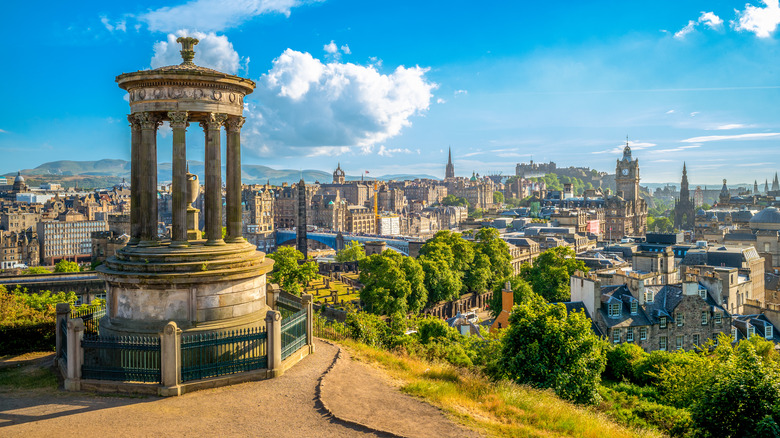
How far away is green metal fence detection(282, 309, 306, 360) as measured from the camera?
1925 cm

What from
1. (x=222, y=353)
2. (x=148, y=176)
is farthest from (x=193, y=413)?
(x=148, y=176)

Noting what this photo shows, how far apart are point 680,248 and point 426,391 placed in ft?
271

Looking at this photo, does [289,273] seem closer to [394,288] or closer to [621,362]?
[394,288]

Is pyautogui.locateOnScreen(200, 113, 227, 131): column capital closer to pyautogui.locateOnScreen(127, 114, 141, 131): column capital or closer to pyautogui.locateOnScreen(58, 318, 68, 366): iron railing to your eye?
pyautogui.locateOnScreen(127, 114, 141, 131): column capital

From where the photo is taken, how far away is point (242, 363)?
1775cm

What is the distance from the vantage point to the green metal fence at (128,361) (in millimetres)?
16734

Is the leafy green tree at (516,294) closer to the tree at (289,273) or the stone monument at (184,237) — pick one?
the tree at (289,273)

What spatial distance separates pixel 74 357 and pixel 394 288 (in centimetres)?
4714

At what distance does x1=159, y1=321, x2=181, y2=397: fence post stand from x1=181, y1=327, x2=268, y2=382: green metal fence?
1.13 feet

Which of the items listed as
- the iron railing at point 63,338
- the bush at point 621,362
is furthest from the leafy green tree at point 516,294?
the iron railing at point 63,338

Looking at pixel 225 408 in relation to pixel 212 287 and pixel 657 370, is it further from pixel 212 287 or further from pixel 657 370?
pixel 657 370

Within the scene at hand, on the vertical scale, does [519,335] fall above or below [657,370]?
above

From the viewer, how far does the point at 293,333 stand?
20172 millimetres

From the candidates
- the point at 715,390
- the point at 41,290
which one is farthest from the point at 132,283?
the point at 41,290
